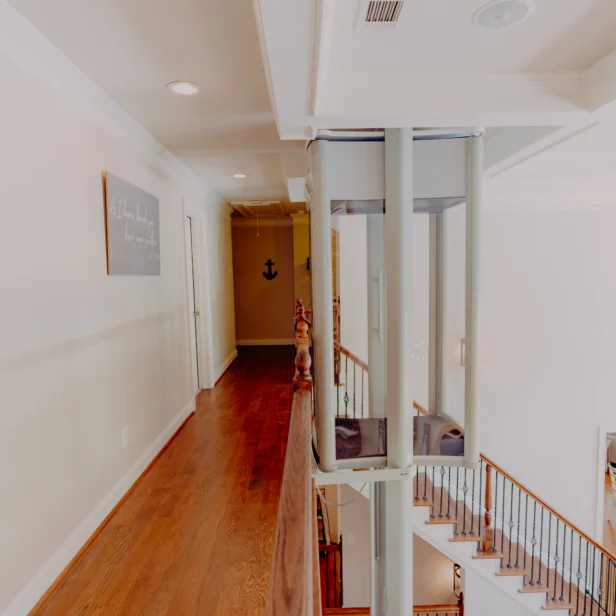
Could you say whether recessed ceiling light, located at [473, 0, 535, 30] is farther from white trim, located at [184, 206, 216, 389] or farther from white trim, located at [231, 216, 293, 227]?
white trim, located at [231, 216, 293, 227]

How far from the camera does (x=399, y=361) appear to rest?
261 cm

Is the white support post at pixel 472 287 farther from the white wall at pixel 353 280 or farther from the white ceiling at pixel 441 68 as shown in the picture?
the white wall at pixel 353 280

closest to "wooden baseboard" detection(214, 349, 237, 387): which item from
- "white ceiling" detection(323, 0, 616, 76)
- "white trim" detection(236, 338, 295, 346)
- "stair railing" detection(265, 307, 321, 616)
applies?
"white trim" detection(236, 338, 295, 346)

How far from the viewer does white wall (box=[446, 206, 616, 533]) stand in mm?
5539

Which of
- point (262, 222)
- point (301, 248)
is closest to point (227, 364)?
point (301, 248)

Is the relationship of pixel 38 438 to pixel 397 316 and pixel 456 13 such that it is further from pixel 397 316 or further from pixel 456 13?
pixel 456 13

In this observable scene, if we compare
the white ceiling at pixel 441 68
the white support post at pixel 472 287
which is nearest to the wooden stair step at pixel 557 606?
the white support post at pixel 472 287

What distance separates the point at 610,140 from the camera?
132 inches

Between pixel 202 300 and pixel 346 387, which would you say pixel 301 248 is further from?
pixel 346 387

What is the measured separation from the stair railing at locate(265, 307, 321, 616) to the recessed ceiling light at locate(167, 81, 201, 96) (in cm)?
190

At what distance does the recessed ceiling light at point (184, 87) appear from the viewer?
7.63 ft

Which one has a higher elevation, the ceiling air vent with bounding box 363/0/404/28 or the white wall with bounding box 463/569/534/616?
the ceiling air vent with bounding box 363/0/404/28

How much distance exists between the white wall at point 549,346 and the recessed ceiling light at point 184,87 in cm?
430

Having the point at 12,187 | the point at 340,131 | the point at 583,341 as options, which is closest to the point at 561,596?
the point at 583,341
